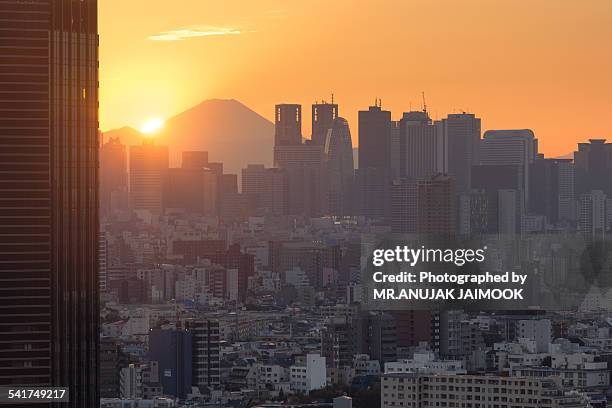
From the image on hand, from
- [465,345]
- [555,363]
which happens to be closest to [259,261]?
[465,345]

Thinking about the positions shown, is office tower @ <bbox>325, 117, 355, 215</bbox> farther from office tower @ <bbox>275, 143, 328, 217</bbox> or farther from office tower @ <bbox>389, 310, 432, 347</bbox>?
office tower @ <bbox>389, 310, 432, 347</bbox>

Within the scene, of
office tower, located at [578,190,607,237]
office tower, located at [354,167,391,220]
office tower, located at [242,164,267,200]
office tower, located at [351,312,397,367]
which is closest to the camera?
office tower, located at [351,312,397,367]

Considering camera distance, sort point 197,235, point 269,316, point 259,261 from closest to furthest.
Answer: point 269,316, point 259,261, point 197,235

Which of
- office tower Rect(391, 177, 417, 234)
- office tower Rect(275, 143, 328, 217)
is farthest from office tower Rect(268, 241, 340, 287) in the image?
office tower Rect(391, 177, 417, 234)

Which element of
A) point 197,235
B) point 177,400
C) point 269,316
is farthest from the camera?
point 197,235

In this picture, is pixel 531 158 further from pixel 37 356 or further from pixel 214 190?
pixel 37 356

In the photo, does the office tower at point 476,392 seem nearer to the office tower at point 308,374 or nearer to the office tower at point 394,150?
the office tower at point 308,374
